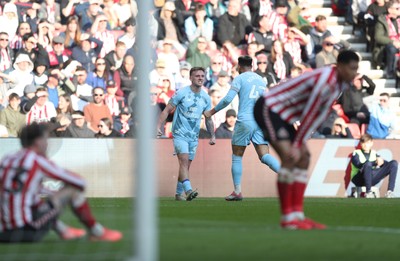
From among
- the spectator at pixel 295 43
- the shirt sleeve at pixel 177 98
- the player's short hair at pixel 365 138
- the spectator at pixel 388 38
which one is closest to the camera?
the shirt sleeve at pixel 177 98

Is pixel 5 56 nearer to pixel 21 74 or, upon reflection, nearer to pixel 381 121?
pixel 21 74

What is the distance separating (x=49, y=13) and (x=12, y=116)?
354cm

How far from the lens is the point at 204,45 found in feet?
84.8

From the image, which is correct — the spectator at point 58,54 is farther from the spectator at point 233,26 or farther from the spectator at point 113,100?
the spectator at point 233,26

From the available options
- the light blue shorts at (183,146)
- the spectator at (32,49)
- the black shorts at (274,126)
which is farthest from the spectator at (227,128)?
the black shorts at (274,126)

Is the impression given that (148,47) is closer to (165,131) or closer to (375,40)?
(165,131)

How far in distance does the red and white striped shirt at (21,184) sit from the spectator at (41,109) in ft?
38.8

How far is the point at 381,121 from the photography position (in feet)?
83.0

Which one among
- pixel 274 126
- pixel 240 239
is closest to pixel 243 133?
pixel 274 126

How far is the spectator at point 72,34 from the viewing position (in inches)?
987

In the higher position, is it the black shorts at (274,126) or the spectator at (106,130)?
the black shorts at (274,126)

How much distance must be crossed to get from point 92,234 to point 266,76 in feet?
48.8

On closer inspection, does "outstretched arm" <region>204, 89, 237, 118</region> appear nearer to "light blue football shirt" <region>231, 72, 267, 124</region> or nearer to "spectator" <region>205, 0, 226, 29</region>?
"light blue football shirt" <region>231, 72, 267, 124</region>

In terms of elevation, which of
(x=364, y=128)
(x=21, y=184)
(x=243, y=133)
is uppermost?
(x=21, y=184)
